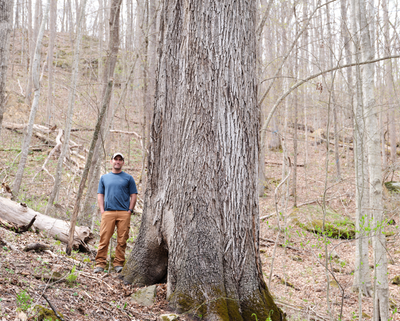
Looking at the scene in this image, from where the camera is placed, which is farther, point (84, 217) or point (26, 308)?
point (84, 217)

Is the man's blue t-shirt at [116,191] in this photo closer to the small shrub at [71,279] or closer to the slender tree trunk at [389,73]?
the small shrub at [71,279]

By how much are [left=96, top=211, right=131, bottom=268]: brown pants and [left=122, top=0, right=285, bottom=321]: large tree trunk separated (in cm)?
113

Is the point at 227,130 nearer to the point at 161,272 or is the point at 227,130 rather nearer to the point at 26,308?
the point at 161,272

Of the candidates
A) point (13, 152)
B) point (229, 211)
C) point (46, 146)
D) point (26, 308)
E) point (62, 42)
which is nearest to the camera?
point (26, 308)

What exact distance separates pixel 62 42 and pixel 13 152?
1911 cm

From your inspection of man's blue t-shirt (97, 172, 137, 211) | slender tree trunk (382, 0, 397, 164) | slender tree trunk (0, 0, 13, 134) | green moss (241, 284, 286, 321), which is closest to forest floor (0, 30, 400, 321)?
green moss (241, 284, 286, 321)

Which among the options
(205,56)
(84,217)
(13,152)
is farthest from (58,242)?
(13,152)

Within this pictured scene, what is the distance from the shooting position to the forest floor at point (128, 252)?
10.0ft

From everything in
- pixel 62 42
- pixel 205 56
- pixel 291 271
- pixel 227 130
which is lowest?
pixel 291 271

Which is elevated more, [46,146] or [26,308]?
[46,146]

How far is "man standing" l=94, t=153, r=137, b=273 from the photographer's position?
4547mm

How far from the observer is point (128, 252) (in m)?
6.27

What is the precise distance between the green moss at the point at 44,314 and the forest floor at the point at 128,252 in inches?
1.2

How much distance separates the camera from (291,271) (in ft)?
25.8
